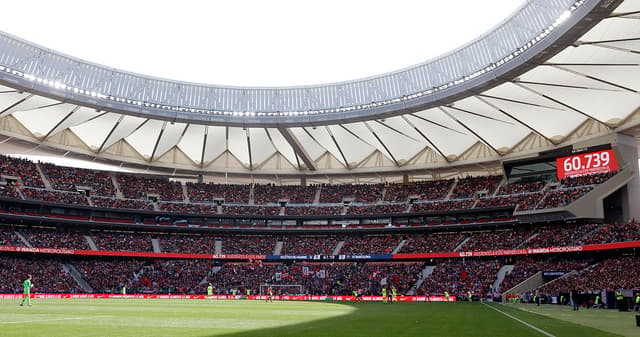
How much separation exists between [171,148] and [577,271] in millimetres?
47142

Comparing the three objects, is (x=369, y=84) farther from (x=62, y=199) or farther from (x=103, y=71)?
(x=62, y=199)

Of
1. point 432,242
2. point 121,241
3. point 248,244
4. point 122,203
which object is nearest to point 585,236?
point 432,242

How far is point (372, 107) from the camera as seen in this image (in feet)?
184

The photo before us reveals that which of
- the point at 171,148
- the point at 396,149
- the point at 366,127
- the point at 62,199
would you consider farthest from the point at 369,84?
the point at 62,199

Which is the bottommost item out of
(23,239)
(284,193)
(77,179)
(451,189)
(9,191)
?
(23,239)

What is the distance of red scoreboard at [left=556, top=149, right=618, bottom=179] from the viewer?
5388 centimetres

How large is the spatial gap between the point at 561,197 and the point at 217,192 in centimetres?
4287

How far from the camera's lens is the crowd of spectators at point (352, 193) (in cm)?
7394

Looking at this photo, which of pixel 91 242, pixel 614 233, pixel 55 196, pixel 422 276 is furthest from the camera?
pixel 91 242

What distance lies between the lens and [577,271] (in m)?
50.8

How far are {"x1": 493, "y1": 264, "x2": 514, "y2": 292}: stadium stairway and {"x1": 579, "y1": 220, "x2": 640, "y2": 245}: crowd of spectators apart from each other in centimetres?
807

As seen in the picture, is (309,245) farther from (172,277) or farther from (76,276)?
(76,276)

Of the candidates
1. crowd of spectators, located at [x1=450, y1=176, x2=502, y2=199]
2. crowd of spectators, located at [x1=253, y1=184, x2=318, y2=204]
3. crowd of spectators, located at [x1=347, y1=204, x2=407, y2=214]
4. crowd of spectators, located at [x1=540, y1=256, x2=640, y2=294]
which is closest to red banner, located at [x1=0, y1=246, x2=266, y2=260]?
crowd of spectators, located at [x1=253, y1=184, x2=318, y2=204]

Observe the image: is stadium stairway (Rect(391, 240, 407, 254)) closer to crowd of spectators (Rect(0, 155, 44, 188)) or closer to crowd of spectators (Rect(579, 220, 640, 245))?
crowd of spectators (Rect(579, 220, 640, 245))
